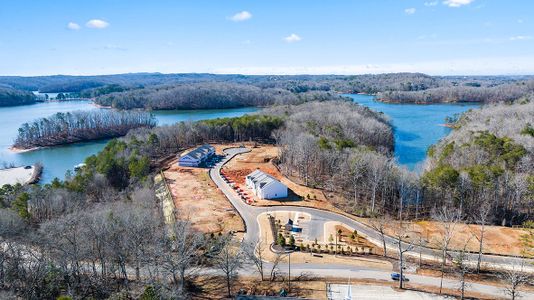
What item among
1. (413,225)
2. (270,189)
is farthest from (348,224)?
(270,189)

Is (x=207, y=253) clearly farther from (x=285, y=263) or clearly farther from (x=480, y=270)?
(x=480, y=270)

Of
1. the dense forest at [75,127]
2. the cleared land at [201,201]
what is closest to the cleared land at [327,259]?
the cleared land at [201,201]

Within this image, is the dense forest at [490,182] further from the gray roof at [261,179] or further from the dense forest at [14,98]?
the dense forest at [14,98]

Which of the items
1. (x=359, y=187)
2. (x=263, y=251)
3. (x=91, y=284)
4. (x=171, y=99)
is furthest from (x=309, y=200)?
→ (x=171, y=99)

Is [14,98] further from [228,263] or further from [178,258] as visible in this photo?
[228,263]

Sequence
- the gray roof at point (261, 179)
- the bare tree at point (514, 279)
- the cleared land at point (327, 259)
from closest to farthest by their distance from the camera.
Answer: the bare tree at point (514, 279) → the cleared land at point (327, 259) → the gray roof at point (261, 179)

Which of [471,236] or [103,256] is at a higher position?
[103,256]
